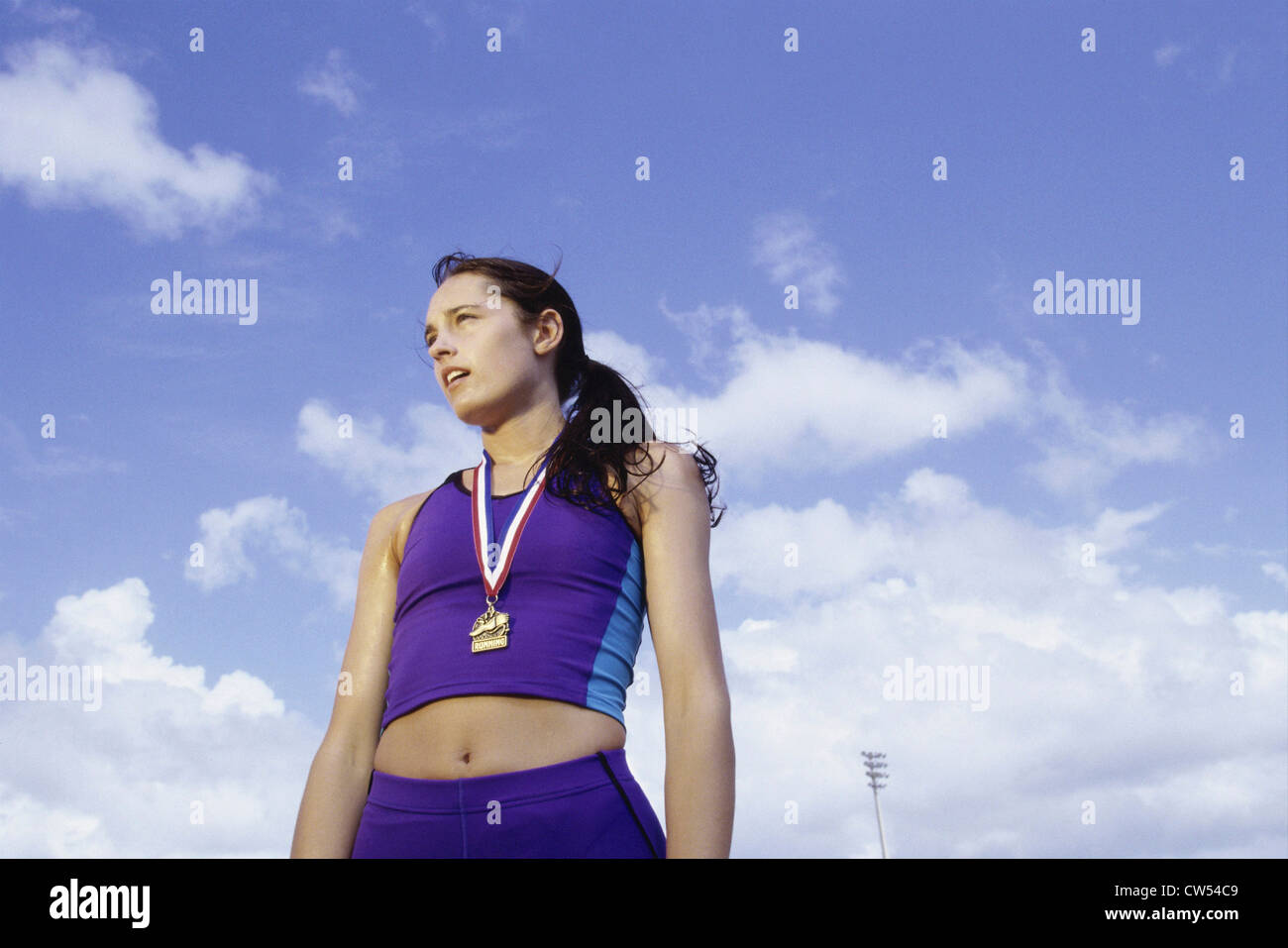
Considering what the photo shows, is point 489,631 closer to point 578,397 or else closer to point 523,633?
point 523,633

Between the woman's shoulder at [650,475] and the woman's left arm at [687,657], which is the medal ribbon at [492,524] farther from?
the woman's left arm at [687,657]

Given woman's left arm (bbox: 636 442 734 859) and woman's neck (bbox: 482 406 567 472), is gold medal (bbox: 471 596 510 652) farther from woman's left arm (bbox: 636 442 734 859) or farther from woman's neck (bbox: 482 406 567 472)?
woman's neck (bbox: 482 406 567 472)

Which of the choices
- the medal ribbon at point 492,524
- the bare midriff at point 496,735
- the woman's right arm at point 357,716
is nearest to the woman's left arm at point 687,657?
the bare midriff at point 496,735

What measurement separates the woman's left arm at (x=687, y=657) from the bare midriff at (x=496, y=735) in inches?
9.4

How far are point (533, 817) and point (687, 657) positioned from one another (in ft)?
2.27

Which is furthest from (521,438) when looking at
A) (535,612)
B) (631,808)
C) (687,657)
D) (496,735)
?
(631,808)

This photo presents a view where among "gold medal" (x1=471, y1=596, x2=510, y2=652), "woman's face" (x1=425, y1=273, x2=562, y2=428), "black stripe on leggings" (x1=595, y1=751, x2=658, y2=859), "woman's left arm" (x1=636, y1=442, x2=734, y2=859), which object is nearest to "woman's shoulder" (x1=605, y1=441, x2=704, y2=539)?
"woman's left arm" (x1=636, y1=442, x2=734, y2=859)

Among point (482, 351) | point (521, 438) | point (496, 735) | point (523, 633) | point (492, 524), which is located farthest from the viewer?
point (521, 438)

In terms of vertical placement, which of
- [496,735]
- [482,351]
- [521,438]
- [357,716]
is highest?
[482,351]

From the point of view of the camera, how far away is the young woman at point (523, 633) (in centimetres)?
344

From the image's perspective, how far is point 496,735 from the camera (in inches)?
138

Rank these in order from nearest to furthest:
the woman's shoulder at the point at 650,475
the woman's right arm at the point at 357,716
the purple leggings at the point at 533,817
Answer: the purple leggings at the point at 533,817 < the woman's right arm at the point at 357,716 < the woman's shoulder at the point at 650,475
